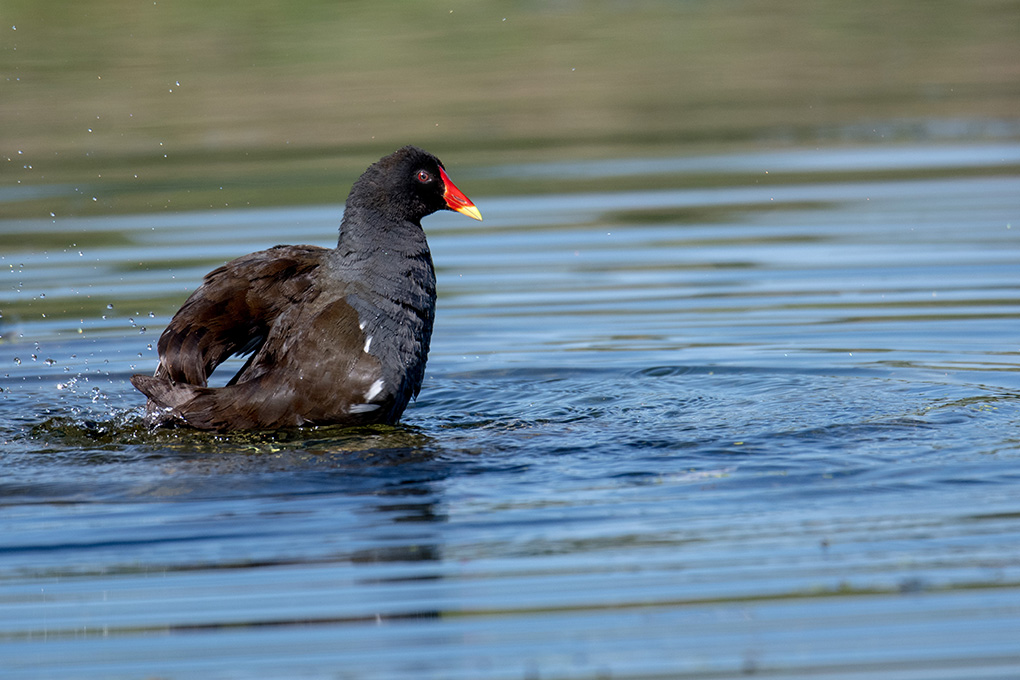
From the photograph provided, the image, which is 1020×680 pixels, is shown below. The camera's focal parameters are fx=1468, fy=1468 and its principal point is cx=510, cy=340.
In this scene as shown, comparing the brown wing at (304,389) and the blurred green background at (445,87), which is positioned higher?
the blurred green background at (445,87)

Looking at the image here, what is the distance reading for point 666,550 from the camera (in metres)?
4.51

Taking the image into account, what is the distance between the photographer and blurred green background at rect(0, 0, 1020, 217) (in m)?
12.8

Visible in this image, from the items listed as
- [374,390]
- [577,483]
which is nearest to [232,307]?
[374,390]

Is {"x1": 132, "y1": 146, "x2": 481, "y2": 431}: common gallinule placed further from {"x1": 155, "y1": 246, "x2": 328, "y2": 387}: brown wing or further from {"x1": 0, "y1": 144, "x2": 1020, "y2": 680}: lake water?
{"x1": 0, "y1": 144, "x2": 1020, "y2": 680}: lake water

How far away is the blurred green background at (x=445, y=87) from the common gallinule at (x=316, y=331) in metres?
5.15

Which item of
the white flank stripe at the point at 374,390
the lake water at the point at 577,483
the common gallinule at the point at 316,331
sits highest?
the common gallinule at the point at 316,331

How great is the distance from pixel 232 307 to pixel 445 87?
10.4 meters

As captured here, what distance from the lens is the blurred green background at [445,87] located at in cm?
1284

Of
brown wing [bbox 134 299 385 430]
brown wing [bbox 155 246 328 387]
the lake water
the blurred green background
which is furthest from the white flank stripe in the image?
the blurred green background

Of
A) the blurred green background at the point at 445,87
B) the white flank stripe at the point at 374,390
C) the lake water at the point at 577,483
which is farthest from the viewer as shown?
the blurred green background at the point at 445,87

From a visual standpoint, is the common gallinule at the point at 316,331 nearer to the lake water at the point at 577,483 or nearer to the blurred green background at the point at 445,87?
the lake water at the point at 577,483

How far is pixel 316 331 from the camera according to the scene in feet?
20.3

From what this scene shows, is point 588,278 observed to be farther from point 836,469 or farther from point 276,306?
point 836,469

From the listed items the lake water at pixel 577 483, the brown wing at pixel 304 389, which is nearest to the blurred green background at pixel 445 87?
the lake water at pixel 577 483
